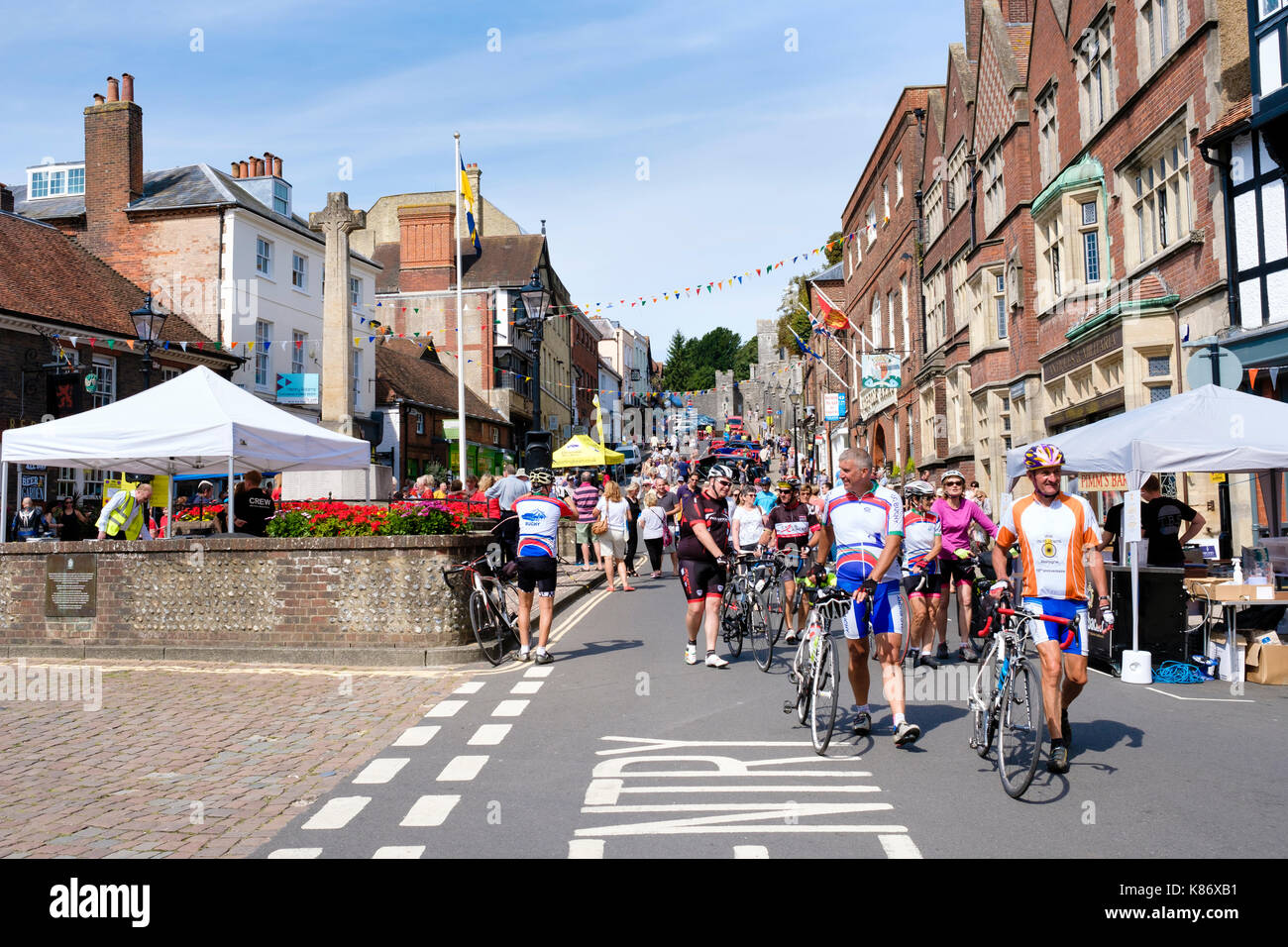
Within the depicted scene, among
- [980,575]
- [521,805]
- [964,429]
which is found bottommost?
[521,805]

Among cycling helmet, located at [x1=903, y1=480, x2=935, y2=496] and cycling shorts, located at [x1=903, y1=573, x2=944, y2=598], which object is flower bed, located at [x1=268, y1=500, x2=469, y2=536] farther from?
cycling helmet, located at [x1=903, y1=480, x2=935, y2=496]

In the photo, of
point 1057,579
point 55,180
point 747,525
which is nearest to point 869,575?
point 1057,579

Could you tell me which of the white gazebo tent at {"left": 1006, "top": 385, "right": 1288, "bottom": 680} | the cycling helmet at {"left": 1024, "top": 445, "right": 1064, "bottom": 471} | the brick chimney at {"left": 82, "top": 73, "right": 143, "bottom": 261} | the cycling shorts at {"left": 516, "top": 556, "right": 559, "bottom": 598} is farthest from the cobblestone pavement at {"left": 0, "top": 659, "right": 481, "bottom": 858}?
the brick chimney at {"left": 82, "top": 73, "right": 143, "bottom": 261}

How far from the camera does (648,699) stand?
9.07m

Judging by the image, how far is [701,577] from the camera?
1039cm

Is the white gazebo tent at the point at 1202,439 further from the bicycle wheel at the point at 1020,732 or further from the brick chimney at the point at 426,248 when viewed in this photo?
the brick chimney at the point at 426,248

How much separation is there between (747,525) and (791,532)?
178 cm

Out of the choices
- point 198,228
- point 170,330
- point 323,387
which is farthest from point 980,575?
point 198,228

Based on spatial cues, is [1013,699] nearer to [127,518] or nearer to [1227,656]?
[1227,656]

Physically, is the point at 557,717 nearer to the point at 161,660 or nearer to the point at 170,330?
the point at 161,660

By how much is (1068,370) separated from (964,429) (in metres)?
7.83

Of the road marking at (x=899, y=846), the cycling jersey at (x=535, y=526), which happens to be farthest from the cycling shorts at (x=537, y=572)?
the road marking at (x=899, y=846)

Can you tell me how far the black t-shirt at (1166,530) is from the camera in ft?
37.2

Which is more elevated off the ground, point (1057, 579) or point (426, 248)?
point (426, 248)
